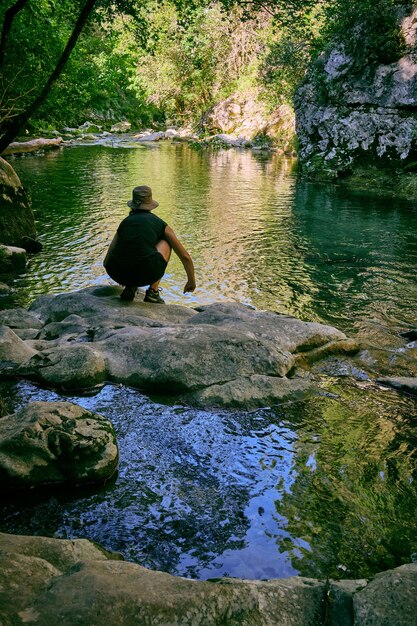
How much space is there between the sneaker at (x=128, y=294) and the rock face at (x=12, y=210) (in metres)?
7.06

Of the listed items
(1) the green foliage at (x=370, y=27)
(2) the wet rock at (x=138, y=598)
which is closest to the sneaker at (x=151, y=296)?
(2) the wet rock at (x=138, y=598)

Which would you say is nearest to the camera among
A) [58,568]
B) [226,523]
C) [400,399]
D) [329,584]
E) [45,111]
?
[329,584]

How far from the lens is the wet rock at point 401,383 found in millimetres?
6739

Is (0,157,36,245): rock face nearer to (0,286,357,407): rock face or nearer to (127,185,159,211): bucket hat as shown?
(127,185,159,211): bucket hat

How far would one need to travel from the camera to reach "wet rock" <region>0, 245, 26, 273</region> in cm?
1317

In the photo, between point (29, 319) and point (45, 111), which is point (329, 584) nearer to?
point (29, 319)

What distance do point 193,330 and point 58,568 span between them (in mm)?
4401

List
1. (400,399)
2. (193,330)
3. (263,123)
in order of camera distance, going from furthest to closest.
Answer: (263,123), (193,330), (400,399)

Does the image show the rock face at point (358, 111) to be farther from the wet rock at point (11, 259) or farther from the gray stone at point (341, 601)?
the gray stone at point (341, 601)

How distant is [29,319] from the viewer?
29.7 ft

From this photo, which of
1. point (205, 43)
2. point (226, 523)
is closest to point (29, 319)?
point (226, 523)

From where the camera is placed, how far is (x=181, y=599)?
262 centimetres

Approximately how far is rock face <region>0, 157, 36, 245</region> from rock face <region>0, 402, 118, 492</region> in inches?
457

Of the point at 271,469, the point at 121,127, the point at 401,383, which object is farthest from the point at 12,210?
the point at 121,127
